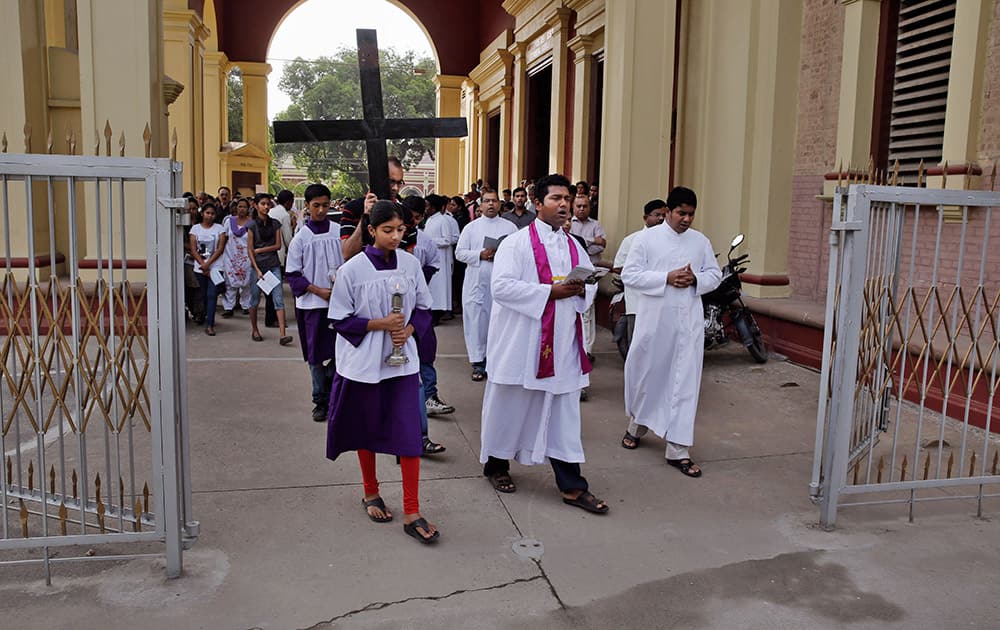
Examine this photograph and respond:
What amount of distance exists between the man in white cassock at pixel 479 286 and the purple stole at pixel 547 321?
2.86 m

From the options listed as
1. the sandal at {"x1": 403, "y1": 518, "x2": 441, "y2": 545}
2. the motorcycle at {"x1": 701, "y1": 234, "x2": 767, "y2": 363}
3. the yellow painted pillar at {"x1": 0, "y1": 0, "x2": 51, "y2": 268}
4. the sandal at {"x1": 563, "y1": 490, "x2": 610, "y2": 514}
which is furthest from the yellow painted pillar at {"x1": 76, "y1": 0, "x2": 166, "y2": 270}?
the sandal at {"x1": 563, "y1": 490, "x2": 610, "y2": 514}

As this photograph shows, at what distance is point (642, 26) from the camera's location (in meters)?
10.0

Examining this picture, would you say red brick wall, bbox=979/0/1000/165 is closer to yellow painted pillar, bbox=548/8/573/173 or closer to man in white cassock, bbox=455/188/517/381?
man in white cassock, bbox=455/188/517/381

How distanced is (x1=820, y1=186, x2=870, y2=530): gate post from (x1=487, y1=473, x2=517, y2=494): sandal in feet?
5.46

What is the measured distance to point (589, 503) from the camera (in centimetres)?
463

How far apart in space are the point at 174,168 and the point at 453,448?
2.91 metres

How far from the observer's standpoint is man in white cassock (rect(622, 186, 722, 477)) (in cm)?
537

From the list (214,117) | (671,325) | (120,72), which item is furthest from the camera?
(214,117)

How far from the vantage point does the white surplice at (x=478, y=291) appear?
7969 millimetres

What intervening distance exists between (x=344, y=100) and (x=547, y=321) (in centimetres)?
5587

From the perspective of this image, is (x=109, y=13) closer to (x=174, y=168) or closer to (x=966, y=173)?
(x=174, y=168)

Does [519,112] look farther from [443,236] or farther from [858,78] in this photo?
[858,78]

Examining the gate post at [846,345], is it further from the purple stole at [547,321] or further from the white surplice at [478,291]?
the white surplice at [478,291]

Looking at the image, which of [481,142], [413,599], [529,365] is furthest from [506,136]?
[413,599]
